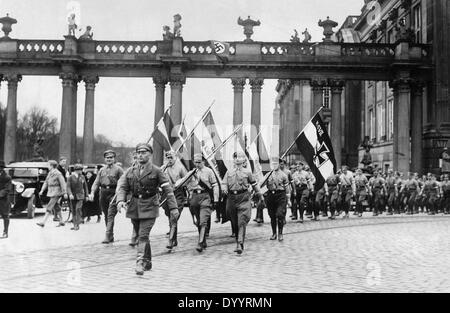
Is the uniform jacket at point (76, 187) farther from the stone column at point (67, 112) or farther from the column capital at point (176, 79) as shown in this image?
the column capital at point (176, 79)

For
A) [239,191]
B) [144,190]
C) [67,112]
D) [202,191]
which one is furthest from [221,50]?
[144,190]

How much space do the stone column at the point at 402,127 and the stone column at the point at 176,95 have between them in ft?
37.7

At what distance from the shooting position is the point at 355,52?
3288cm

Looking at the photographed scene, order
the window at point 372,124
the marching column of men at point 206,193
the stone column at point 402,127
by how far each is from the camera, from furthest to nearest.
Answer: the window at point 372,124 < the stone column at point 402,127 < the marching column of men at point 206,193

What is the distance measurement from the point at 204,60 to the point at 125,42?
448 cm

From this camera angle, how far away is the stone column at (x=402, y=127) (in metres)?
31.3

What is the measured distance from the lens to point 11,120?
3184cm

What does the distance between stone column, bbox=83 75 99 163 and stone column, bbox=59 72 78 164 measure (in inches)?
30.5

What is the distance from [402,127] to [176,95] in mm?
12248

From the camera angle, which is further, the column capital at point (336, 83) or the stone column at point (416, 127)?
the column capital at point (336, 83)

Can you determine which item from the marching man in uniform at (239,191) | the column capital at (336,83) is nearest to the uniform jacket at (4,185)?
the marching man in uniform at (239,191)

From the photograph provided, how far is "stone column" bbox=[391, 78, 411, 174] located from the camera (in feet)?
103

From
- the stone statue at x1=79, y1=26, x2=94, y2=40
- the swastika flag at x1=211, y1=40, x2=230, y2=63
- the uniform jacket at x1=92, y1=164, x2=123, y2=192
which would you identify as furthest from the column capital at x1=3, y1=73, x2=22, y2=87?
the uniform jacket at x1=92, y1=164, x2=123, y2=192
